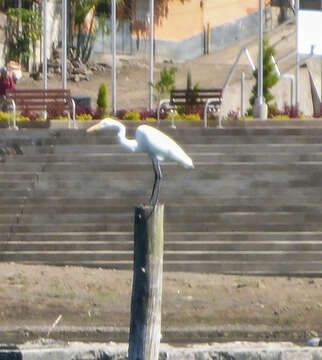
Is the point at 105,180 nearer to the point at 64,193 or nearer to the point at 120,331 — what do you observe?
the point at 64,193

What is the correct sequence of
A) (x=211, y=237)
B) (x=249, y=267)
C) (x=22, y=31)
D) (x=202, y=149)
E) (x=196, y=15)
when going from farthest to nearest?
1. (x=196, y=15)
2. (x=22, y=31)
3. (x=202, y=149)
4. (x=211, y=237)
5. (x=249, y=267)

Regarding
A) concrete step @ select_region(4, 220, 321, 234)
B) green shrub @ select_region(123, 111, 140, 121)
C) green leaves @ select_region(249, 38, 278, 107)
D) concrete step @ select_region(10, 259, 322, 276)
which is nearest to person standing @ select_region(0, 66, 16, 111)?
green shrub @ select_region(123, 111, 140, 121)

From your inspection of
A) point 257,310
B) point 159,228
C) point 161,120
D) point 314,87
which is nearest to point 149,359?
point 159,228

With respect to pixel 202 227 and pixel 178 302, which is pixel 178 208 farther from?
pixel 178 302

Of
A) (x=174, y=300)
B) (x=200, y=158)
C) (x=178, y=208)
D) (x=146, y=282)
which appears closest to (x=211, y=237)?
(x=178, y=208)

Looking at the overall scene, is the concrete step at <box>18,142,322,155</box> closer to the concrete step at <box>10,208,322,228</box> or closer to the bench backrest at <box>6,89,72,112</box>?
the concrete step at <box>10,208,322,228</box>

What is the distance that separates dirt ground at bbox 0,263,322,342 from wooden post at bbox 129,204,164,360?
4230 millimetres

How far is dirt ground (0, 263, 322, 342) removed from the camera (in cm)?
1775

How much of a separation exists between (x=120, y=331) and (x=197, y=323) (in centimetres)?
110

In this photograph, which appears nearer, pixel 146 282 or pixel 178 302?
pixel 146 282

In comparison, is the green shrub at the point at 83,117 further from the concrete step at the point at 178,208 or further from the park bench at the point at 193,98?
the concrete step at the point at 178,208

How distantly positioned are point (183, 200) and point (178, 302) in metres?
3.11

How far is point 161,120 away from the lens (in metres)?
25.6

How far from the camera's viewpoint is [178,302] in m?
18.7
